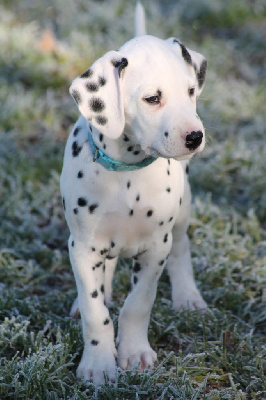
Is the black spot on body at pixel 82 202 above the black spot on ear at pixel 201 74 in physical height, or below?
below

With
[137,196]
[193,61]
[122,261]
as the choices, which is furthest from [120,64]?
[122,261]

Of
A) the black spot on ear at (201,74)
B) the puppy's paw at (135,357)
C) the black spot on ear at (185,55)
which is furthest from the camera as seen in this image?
the puppy's paw at (135,357)

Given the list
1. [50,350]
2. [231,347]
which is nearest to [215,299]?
[231,347]

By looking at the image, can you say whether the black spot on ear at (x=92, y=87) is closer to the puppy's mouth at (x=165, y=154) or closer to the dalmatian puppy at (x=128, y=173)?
the dalmatian puppy at (x=128, y=173)

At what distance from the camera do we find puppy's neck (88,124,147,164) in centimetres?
314

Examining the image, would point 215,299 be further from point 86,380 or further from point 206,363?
point 86,380

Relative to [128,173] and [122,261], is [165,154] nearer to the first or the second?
[128,173]

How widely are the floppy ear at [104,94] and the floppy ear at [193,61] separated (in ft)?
1.29

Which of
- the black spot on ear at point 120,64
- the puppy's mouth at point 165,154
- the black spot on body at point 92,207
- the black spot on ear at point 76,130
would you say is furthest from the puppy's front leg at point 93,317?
the black spot on ear at point 120,64

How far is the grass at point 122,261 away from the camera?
354 cm

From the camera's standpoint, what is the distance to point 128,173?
10.7 feet

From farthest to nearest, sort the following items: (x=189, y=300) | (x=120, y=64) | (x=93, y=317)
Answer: (x=189, y=300) < (x=93, y=317) < (x=120, y=64)

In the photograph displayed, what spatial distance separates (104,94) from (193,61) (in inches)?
Result: 25.1

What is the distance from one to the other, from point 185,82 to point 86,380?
175cm
